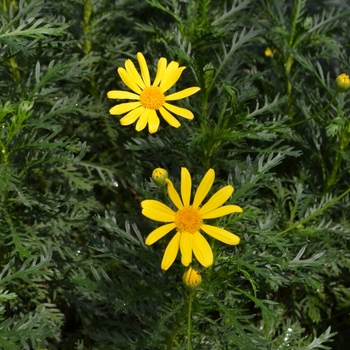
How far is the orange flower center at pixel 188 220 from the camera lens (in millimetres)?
1356

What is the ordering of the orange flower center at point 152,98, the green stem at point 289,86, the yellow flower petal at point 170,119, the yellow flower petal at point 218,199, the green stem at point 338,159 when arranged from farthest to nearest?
1. the green stem at point 289,86
2. the green stem at point 338,159
3. the orange flower center at point 152,98
4. the yellow flower petal at point 170,119
5. the yellow flower petal at point 218,199

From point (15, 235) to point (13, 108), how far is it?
1.15 feet

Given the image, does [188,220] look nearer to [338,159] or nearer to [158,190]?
[158,190]

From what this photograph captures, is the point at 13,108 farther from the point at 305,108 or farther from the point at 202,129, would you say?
the point at 305,108

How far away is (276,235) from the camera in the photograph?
150 cm

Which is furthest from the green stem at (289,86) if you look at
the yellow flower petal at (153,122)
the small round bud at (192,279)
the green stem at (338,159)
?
the small round bud at (192,279)

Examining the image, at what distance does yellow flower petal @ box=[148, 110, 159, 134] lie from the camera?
152 cm

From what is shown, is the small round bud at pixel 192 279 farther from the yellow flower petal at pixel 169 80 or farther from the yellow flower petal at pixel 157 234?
the yellow flower petal at pixel 169 80

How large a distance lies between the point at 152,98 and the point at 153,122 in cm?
11

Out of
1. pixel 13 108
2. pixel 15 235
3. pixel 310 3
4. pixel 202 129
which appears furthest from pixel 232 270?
pixel 310 3

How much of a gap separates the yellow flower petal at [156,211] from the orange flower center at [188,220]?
2 centimetres

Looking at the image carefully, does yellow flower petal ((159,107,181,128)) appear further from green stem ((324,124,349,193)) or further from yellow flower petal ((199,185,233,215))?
green stem ((324,124,349,193))

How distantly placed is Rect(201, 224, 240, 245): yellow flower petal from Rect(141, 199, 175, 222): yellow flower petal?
0.29 feet

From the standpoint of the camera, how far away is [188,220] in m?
1.37
